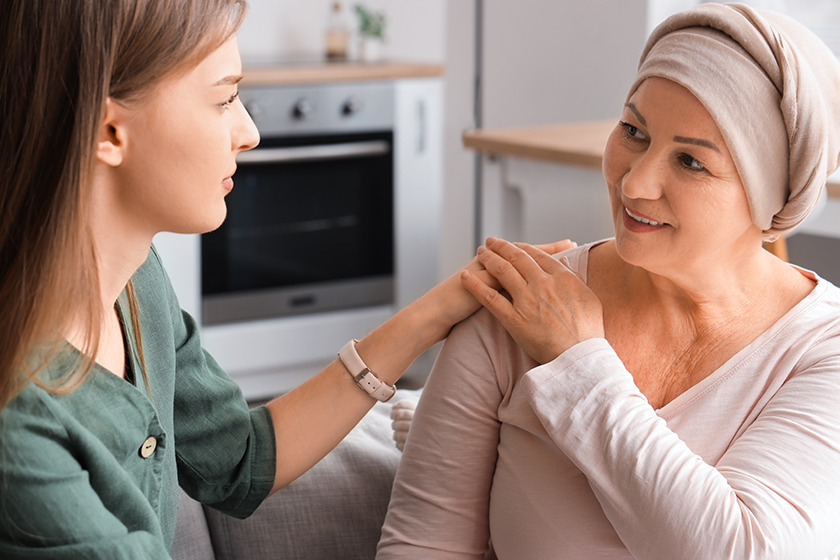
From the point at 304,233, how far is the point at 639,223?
2311 millimetres

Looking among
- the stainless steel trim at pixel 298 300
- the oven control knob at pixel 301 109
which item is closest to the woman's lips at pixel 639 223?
the oven control knob at pixel 301 109

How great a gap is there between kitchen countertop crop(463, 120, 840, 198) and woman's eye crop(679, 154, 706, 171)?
3.83 ft

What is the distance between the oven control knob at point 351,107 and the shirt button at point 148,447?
2.33m

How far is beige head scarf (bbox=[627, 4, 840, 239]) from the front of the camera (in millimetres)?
910

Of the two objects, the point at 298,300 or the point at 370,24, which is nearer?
the point at 298,300

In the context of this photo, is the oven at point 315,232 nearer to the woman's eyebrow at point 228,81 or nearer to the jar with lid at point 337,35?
the jar with lid at point 337,35

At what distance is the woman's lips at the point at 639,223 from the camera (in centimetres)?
100

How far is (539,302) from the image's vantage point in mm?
1050

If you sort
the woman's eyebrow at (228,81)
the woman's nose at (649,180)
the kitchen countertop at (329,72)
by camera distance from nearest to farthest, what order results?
the woman's eyebrow at (228,81)
the woman's nose at (649,180)
the kitchen countertop at (329,72)

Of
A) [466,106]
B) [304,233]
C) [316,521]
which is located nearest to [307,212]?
[304,233]

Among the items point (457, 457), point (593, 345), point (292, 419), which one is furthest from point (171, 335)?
point (593, 345)

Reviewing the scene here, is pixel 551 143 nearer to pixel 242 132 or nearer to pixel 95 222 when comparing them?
pixel 242 132

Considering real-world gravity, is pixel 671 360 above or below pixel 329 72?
below

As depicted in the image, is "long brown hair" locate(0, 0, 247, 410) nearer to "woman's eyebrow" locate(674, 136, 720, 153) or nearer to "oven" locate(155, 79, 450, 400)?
"woman's eyebrow" locate(674, 136, 720, 153)
